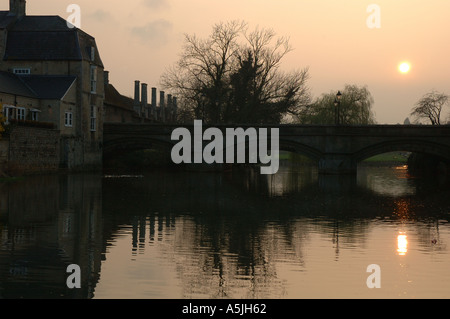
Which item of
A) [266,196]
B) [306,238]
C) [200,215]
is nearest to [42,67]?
[266,196]

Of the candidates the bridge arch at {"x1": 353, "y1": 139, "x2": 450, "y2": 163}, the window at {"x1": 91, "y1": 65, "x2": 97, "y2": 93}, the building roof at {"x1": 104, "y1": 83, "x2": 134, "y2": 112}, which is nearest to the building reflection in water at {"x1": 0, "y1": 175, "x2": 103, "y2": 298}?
the window at {"x1": 91, "y1": 65, "x2": 97, "y2": 93}

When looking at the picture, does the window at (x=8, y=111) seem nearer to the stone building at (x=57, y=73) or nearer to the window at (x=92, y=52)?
the stone building at (x=57, y=73)

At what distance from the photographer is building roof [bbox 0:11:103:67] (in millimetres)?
51156

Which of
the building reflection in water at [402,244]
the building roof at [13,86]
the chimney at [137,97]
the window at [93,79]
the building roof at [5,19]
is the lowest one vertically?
the building reflection in water at [402,244]

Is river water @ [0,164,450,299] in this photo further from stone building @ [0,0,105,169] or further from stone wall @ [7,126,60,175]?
stone building @ [0,0,105,169]

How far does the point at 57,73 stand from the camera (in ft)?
168

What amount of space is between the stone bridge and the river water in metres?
27.7

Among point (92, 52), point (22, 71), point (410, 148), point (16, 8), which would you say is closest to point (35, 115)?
point (22, 71)

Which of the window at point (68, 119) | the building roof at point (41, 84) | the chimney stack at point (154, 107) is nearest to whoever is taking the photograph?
the building roof at point (41, 84)

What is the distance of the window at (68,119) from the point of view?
5016 centimetres

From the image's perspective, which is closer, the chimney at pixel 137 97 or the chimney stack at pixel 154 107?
the chimney at pixel 137 97

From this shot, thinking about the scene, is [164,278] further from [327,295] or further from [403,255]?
[403,255]

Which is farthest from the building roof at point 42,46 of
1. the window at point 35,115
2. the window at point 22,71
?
the window at point 35,115
